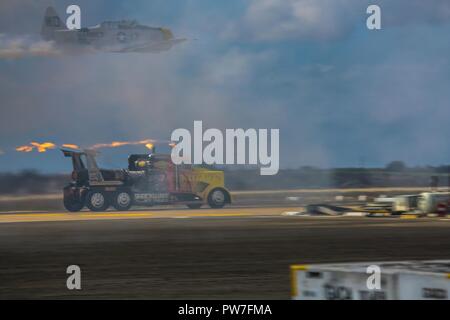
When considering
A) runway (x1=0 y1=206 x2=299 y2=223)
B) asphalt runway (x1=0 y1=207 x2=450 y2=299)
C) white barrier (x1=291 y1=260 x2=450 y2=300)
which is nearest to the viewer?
white barrier (x1=291 y1=260 x2=450 y2=300)

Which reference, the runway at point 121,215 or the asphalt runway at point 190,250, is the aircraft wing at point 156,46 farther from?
the asphalt runway at point 190,250

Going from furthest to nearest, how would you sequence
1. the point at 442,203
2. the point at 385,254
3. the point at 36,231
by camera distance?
the point at 442,203 → the point at 36,231 → the point at 385,254

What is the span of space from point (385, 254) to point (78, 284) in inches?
322

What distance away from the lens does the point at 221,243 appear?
24672 millimetres

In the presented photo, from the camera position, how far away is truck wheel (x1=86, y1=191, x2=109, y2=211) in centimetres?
4300

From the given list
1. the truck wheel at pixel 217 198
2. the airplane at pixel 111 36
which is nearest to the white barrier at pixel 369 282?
the airplane at pixel 111 36

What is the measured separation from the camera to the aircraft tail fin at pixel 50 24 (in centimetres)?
4188

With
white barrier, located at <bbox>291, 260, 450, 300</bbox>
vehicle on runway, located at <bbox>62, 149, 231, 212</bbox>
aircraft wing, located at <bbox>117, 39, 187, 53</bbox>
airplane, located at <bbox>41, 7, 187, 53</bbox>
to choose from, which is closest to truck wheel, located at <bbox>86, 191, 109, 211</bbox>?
vehicle on runway, located at <bbox>62, 149, 231, 212</bbox>

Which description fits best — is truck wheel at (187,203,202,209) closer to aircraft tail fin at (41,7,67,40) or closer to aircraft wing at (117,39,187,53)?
aircraft wing at (117,39,187,53)

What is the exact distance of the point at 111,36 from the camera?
150 ft

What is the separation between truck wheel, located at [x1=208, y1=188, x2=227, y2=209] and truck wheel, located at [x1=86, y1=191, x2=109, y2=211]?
5622 mm

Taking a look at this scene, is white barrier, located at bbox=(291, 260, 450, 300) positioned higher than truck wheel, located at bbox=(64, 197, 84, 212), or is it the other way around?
white barrier, located at bbox=(291, 260, 450, 300)
